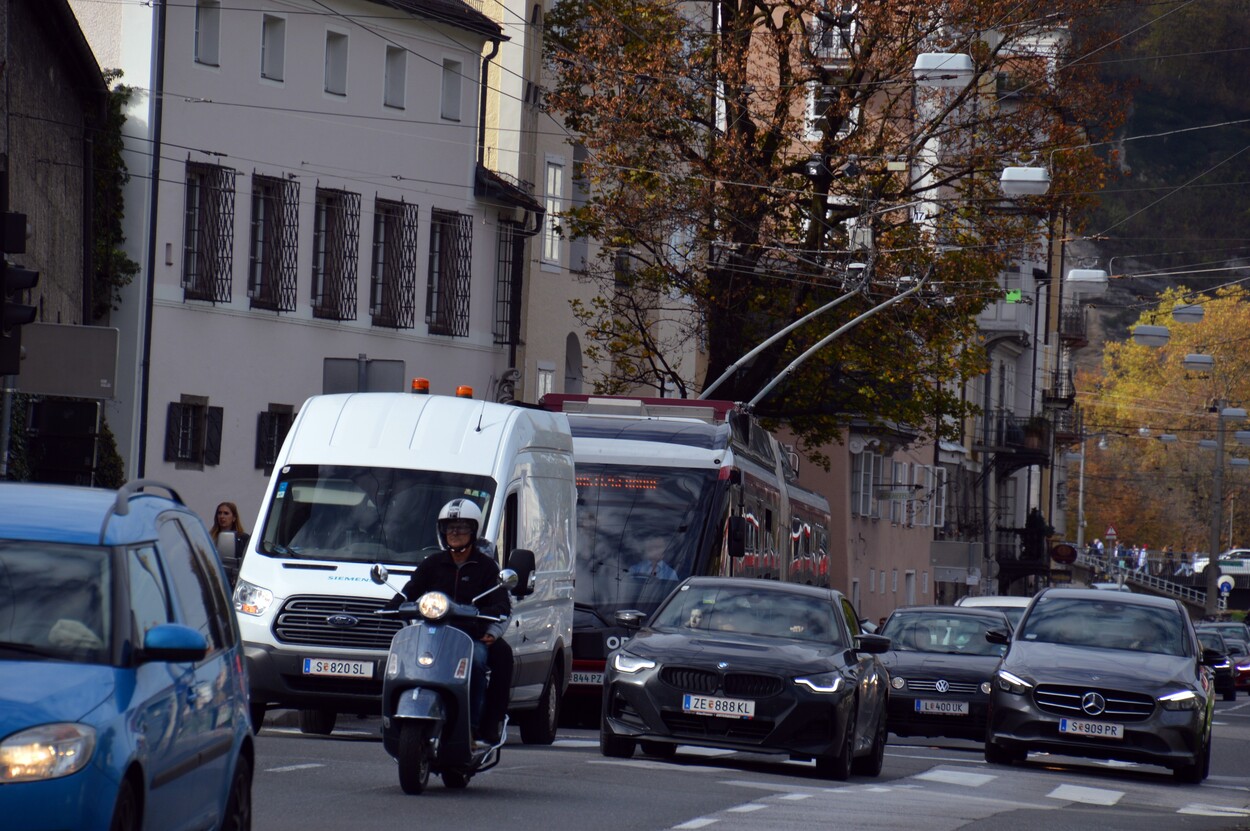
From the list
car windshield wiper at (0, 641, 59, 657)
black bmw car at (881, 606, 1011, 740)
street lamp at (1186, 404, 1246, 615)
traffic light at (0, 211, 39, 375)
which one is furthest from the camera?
street lamp at (1186, 404, 1246, 615)

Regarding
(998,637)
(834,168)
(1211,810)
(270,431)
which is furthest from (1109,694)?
(834,168)

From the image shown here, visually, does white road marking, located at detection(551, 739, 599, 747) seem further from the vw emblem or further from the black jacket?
the black jacket

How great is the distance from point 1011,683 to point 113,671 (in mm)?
14099

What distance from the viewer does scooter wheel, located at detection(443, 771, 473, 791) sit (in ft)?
47.0

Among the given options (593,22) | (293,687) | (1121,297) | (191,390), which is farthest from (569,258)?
(1121,297)

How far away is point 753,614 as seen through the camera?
18.6 meters

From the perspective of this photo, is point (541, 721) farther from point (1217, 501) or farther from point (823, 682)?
point (1217, 501)

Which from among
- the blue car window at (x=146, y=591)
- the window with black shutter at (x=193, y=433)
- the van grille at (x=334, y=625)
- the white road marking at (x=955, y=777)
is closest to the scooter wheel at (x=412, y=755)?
the van grille at (x=334, y=625)

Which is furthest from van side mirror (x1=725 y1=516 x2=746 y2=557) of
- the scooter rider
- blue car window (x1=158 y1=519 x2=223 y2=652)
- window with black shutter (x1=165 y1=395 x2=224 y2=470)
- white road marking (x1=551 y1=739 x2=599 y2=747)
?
blue car window (x1=158 y1=519 x2=223 y2=652)

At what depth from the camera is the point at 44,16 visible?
29859 millimetres

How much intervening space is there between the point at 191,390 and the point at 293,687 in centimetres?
1947

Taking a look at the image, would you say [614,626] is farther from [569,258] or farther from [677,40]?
[569,258]

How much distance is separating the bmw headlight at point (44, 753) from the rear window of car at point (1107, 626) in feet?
51.3

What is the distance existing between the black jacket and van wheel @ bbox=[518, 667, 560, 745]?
5549 mm
